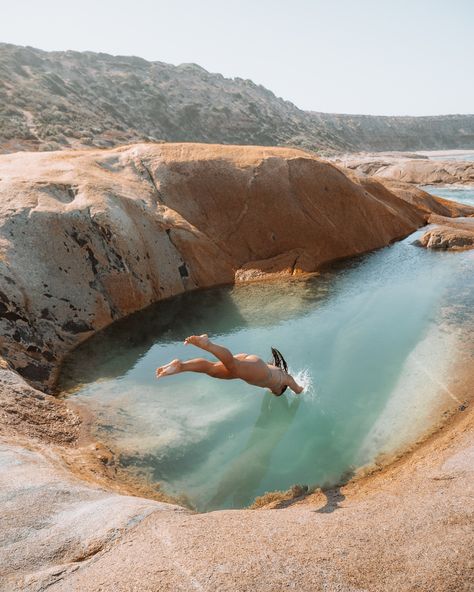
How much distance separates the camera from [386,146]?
290 ft

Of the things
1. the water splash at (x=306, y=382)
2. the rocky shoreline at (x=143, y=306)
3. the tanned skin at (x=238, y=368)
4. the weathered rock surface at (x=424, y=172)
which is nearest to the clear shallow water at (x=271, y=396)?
the water splash at (x=306, y=382)

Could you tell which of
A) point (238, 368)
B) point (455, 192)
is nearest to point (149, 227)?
point (238, 368)

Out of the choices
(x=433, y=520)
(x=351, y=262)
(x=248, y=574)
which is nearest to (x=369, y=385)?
(x=433, y=520)

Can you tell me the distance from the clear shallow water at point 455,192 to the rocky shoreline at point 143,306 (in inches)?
278

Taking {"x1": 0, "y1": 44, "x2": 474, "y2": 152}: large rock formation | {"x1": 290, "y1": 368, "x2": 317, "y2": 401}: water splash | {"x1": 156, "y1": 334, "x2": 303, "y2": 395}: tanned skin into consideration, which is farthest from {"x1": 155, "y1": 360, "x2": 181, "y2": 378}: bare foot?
Answer: {"x1": 0, "y1": 44, "x2": 474, "y2": 152}: large rock formation

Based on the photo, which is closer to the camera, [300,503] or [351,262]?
[300,503]

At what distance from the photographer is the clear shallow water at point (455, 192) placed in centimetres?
2708

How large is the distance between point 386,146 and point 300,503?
9215 cm

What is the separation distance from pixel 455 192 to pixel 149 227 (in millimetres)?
23934

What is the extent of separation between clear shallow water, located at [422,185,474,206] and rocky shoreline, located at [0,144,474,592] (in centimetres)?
707

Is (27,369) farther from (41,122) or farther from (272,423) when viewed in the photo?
(41,122)

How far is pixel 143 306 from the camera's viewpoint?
10906 millimetres

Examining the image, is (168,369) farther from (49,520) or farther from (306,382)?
(306,382)

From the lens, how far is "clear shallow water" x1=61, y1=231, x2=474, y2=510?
587cm
